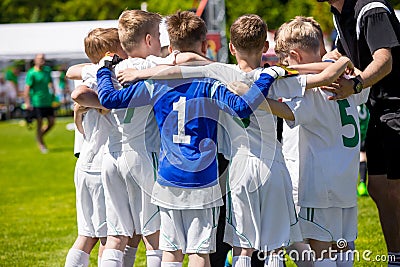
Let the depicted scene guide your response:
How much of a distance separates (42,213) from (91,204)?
16.0 ft

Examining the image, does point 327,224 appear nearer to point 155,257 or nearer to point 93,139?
point 155,257

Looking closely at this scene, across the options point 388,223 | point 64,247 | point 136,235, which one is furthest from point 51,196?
point 388,223

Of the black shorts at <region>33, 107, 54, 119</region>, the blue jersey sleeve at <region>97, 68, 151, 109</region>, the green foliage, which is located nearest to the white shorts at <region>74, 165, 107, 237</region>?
the blue jersey sleeve at <region>97, 68, 151, 109</region>

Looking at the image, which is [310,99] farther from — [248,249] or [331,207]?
[248,249]

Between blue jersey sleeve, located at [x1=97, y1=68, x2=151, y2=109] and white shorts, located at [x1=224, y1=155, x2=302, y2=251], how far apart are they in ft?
2.37

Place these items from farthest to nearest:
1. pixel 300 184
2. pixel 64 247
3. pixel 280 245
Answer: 1. pixel 64 247
2. pixel 300 184
3. pixel 280 245

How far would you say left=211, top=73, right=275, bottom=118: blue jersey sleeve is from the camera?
459cm

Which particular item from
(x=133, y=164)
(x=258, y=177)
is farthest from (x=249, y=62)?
(x=133, y=164)

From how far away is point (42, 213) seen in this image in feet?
33.7

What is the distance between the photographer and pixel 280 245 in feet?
15.8

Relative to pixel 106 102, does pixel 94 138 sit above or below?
below

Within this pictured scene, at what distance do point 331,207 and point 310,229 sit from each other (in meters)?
0.20

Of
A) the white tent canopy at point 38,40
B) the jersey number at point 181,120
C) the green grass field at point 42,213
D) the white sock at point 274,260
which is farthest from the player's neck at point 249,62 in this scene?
the white tent canopy at point 38,40

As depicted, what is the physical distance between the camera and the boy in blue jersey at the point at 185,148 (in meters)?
4.80
